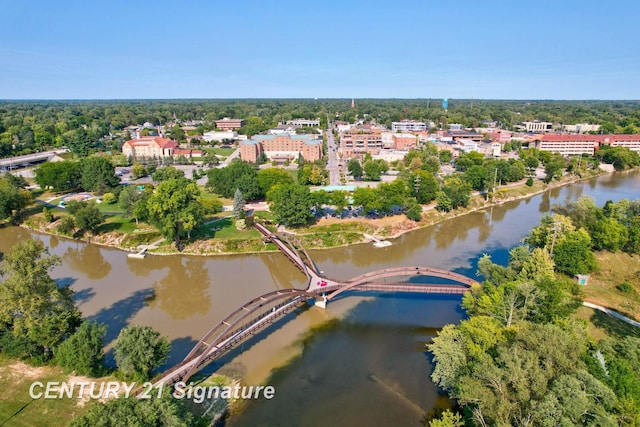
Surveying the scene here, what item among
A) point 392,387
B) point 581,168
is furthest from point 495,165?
point 392,387

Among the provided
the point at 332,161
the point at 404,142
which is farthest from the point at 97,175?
the point at 404,142

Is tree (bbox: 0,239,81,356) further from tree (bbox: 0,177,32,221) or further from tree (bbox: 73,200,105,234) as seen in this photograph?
tree (bbox: 0,177,32,221)

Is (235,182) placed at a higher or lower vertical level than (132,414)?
higher

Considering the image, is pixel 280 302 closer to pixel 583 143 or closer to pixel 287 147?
pixel 287 147

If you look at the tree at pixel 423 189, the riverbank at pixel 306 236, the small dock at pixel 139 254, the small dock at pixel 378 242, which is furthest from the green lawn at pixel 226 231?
the tree at pixel 423 189

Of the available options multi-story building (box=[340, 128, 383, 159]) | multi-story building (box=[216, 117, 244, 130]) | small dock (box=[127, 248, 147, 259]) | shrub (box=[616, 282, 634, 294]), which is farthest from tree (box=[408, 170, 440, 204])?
multi-story building (box=[216, 117, 244, 130])

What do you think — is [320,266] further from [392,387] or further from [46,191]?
[46,191]

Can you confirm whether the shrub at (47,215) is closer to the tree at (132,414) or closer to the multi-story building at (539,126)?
the tree at (132,414)
